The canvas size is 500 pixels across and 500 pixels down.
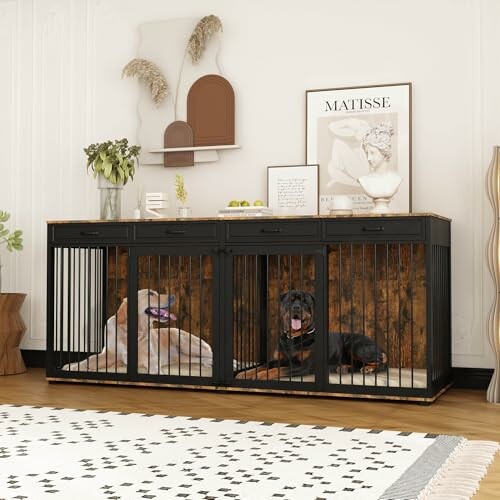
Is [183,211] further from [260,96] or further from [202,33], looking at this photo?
[202,33]

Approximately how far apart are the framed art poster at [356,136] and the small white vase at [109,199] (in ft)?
4.26

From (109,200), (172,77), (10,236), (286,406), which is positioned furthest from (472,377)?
(10,236)

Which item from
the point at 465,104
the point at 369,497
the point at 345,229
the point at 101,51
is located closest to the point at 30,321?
the point at 101,51

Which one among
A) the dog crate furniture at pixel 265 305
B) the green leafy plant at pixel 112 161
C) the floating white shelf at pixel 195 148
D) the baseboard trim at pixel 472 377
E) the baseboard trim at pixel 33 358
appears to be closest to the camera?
the dog crate furniture at pixel 265 305

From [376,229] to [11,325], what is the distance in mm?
2796

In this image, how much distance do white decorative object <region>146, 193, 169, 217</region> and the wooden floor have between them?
1200 mm

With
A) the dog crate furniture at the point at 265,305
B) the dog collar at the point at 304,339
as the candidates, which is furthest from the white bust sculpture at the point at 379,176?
the dog collar at the point at 304,339

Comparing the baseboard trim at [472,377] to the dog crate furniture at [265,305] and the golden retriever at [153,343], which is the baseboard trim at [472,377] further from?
the golden retriever at [153,343]

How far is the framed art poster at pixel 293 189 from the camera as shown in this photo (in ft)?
18.3

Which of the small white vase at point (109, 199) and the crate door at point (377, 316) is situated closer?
the crate door at point (377, 316)

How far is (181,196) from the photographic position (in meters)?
5.64

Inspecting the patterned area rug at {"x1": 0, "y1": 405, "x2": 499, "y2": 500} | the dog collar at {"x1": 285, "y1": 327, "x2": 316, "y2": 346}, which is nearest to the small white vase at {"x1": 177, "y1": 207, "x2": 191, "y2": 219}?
the dog collar at {"x1": 285, "y1": 327, "x2": 316, "y2": 346}

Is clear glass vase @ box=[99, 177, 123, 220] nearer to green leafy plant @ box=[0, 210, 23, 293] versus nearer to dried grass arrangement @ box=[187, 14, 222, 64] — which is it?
green leafy plant @ box=[0, 210, 23, 293]

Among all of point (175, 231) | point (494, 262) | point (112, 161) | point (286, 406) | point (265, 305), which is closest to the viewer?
point (286, 406)
